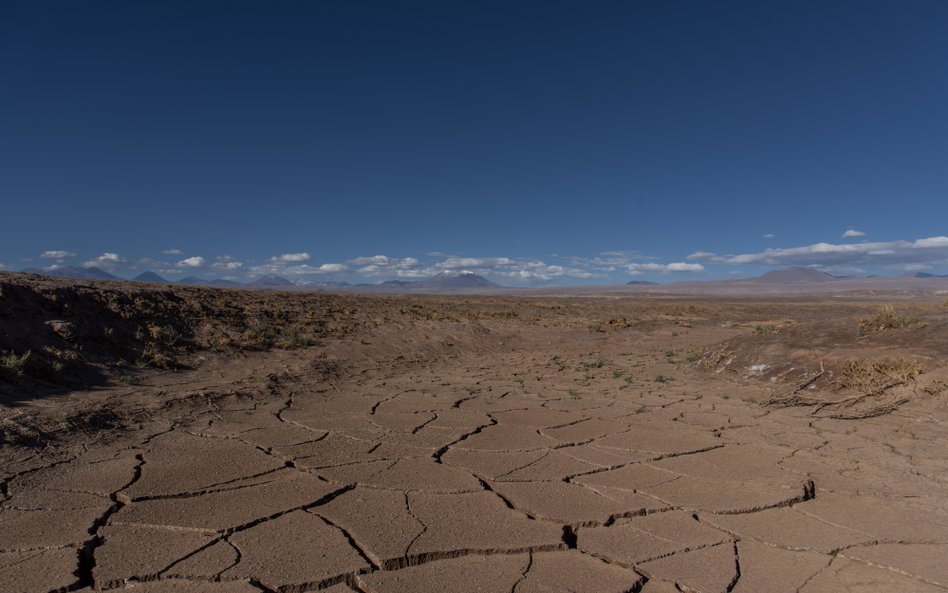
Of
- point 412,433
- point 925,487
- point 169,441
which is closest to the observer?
point 925,487

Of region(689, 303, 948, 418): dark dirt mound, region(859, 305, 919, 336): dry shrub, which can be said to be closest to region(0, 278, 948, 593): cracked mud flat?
region(689, 303, 948, 418): dark dirt mound

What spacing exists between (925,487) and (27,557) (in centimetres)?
610

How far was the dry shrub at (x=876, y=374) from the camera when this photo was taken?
6.84 m

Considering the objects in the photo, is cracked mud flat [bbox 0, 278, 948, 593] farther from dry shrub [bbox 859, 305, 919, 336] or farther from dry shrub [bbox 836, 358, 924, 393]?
dry shrub [bbox 859, 305, 919, 336]

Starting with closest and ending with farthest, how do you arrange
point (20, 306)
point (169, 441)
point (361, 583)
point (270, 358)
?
point (361, 583) < point (169, 441) < point (20, 306) < point (270, 358)

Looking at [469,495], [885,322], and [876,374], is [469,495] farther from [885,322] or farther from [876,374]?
[885,322]

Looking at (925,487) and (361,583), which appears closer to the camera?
(361,583)

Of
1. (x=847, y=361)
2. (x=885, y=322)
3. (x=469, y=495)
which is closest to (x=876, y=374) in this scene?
(x=847, y=361)

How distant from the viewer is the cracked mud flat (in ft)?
9.46

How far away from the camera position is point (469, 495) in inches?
155

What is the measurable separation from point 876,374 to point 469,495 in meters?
6.21

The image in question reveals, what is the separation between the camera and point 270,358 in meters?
10.2

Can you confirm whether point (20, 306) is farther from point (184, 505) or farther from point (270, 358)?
point (184, 505)

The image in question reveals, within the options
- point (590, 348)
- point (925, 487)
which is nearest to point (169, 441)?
point (925, 487)
